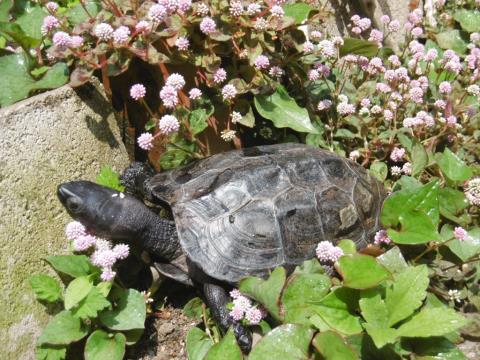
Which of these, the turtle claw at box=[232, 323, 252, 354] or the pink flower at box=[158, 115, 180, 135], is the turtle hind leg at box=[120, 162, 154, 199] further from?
the turtle claw at box=[232, 323, 252, 354]

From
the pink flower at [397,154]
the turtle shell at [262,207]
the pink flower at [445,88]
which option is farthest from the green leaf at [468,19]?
the turtle shell at [262,207]

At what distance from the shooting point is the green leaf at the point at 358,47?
9.16 ft

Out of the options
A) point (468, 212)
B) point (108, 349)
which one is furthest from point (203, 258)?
point (468, 212)

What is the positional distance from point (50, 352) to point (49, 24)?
4.53 feet

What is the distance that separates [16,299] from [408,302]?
1432 mm

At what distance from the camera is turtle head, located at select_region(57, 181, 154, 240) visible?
6.61ft

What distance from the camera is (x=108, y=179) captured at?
2.26 m

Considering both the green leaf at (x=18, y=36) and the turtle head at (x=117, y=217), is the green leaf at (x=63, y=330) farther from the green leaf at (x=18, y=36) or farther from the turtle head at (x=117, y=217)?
the green leaf at (x=18, y=36)

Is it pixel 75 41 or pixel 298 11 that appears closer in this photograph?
pixel 75 41

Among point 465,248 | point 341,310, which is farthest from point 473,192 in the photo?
point 341,310

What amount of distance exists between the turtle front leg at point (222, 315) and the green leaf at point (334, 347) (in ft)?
1.27

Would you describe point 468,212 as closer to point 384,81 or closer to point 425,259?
point 425,259

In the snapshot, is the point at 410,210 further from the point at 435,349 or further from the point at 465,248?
Answer: the point at 435,349

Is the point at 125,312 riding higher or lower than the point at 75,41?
lower
